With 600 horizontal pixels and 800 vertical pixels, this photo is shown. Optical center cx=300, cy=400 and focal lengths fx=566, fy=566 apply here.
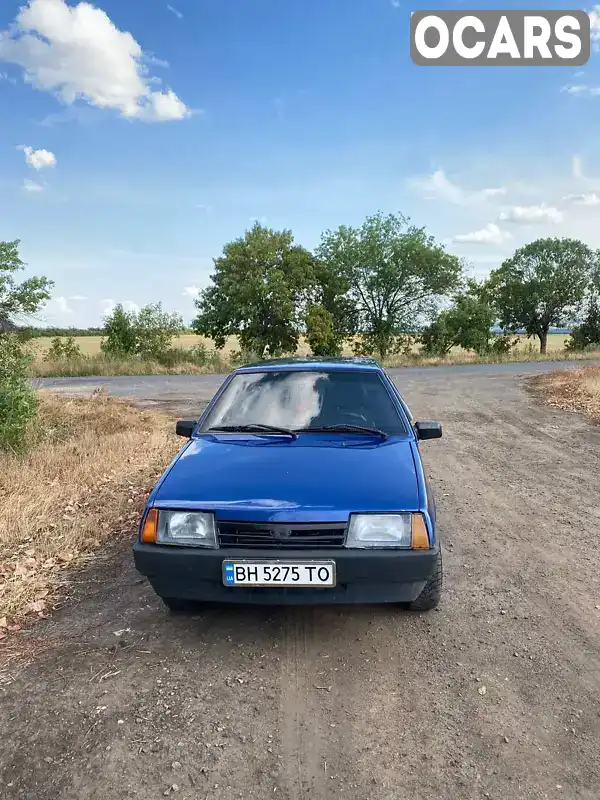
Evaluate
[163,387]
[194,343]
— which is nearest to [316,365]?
[163,387]

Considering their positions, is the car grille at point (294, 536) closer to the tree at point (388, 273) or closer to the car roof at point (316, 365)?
the car roof at point (316, 365)

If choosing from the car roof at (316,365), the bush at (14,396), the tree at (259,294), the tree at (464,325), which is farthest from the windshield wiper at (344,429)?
the tree at (464,325)

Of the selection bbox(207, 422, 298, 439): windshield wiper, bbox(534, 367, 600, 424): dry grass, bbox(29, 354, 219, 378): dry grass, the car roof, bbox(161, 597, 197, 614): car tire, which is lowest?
bbox(534, 367, 600, 424): dry grass

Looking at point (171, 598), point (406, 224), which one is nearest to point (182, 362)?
point (406, 224)

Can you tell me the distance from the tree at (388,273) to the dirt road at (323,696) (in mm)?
33848

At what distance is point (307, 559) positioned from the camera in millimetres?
2916

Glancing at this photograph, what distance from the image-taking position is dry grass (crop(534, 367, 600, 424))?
11859 millimetres

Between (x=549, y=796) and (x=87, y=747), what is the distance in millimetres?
1865

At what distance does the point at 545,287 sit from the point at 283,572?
4592 centimetres

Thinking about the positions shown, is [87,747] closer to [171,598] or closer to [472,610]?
[171,598]

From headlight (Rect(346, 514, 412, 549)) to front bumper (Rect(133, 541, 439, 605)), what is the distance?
0.05 m

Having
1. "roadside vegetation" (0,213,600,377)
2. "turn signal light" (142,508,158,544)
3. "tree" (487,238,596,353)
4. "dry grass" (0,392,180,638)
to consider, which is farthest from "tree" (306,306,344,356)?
"turn signal light" (142,508,158,544)

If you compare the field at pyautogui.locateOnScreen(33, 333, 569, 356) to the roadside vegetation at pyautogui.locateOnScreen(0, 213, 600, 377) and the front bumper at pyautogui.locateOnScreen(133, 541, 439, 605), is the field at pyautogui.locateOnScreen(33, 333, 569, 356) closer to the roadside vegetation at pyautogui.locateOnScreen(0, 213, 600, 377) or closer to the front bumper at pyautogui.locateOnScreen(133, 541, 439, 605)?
the roadside vegetation at pyautogui.locateOnScreen(0, 213, 600, 377)

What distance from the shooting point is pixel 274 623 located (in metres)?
3.39
